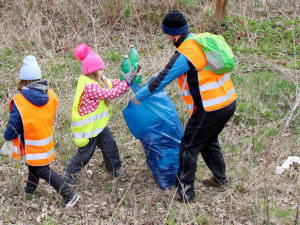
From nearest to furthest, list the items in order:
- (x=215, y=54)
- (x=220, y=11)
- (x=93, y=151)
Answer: (x=215, y=54), (x=93, y=151), (x=220, y=11)

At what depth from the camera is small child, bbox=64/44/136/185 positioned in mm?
3365

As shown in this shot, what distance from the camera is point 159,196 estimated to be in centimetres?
363

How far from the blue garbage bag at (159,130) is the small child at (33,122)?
83cm

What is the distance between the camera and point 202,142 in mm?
3311

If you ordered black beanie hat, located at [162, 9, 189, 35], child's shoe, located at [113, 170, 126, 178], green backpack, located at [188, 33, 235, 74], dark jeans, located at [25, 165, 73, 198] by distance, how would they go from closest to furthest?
1. green backpack, located at [188, 33, 235, 74]
2. black beanie hat, located at [162, 9, 189, 35]
3. dark jeans, located at [25, 165, 73, 198]
4. child's shoe, located at [113, 170, 126, 178]

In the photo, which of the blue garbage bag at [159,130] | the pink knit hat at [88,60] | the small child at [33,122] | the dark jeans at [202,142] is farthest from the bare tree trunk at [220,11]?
the small child at [33,122]

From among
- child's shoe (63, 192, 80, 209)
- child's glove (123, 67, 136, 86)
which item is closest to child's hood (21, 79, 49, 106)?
child's glove (123, 67, 136, 86)

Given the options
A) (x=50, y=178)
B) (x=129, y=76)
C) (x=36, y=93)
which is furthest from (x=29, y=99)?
(x=129, y=76)

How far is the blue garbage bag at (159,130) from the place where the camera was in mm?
3529

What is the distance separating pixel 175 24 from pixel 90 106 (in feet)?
3.77

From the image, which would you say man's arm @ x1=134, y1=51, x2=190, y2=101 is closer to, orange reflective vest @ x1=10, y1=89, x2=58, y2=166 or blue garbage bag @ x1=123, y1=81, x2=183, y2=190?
blue garbage bag @ x1=123, y1=81, x2=183, y2=190

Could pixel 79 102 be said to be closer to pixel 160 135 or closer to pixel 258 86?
pixel 160 135

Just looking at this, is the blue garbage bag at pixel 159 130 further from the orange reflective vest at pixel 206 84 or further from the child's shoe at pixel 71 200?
the child's shoe at pixel 71 200

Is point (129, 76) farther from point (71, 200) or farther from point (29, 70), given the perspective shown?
point (71, 200)
